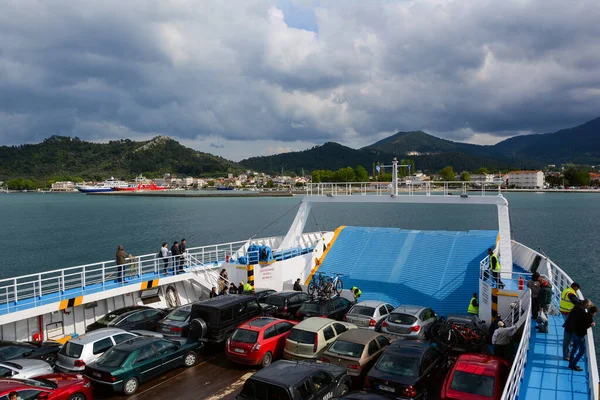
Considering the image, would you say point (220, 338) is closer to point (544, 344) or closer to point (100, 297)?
point (100, 297)

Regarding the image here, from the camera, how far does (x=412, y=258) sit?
67.5 feet

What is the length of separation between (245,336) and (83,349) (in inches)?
167

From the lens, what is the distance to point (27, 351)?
11164mm

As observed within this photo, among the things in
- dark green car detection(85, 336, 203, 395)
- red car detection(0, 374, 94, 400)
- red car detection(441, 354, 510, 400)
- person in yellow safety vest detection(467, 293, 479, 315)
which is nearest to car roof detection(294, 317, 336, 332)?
dark green car detection(85, 336, 203, 395)

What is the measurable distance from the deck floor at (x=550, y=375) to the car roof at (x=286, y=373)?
14.3 feet

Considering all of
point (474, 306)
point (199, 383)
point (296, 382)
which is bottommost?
point (199, 383)

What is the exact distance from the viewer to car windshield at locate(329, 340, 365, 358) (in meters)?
10.2

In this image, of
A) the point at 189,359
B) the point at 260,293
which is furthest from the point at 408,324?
the point at 260,293

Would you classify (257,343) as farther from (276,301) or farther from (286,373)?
(276,301)

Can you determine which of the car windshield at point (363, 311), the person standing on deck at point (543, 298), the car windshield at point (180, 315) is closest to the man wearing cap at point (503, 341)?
the person standing on deck at point (543, 298)

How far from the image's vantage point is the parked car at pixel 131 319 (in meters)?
13.6

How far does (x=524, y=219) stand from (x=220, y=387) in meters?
82.9

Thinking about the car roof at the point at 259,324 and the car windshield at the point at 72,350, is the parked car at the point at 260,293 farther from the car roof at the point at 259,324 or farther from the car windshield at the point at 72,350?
the car windshield at the point at 72,350

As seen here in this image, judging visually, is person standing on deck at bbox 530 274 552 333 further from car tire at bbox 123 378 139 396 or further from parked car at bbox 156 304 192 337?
car tire at bbox 123 378 139 396
